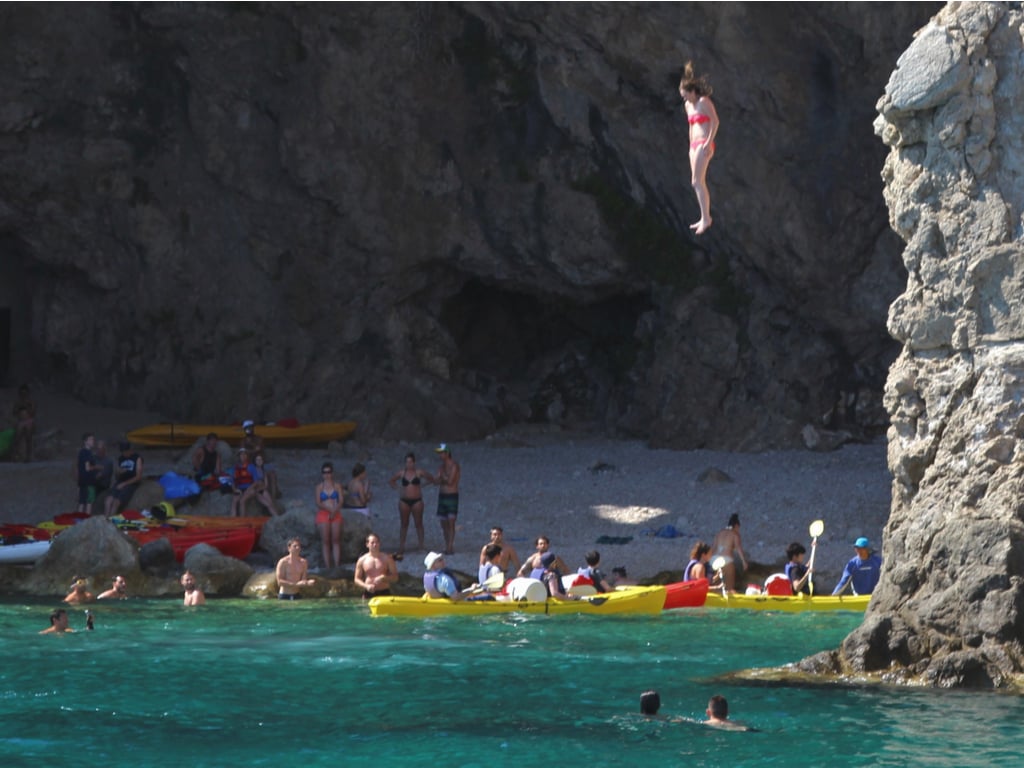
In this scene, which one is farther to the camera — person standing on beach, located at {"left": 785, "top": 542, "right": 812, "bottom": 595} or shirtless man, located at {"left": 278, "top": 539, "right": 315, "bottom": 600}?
shirtless man, located at {"left": 278, "top": 539, "right": 315, "bottom": 600}

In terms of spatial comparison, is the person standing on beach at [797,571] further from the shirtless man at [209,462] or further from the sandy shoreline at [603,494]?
the shirtless man at [209,462]

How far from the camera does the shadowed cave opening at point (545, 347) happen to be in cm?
3036

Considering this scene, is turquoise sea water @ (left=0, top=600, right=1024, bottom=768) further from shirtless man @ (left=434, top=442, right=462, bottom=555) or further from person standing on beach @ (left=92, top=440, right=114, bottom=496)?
person standing on beach @ (left=92, top=440, right=114, bottom=496)

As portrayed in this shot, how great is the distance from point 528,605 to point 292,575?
2963mm

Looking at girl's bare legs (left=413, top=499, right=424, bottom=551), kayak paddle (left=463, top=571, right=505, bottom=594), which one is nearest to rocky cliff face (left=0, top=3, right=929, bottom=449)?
girl's bare legs (left=413, top=499, right=424, bottom=551)

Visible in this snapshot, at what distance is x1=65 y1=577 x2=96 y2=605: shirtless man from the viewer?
18.3 meters

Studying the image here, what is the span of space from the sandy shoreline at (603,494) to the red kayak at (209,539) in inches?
30.5

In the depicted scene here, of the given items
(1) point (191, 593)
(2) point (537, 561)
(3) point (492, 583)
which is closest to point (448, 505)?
(2) point (537, 561)

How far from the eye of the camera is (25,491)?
77.9 feet

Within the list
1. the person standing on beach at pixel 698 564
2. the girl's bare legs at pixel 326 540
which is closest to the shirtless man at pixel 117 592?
the girl's bare legs at pixel 326 540

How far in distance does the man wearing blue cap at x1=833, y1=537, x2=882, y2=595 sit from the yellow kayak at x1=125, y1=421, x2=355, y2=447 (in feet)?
40.2

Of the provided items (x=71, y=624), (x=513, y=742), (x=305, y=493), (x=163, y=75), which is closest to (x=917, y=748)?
(x=513, y=742)

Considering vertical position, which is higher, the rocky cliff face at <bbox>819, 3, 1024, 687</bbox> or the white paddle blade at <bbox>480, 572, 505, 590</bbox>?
the rocky cliff face at <bbox>819, 3, 1024, 687</bbox>

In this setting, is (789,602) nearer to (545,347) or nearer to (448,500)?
(448,500)
